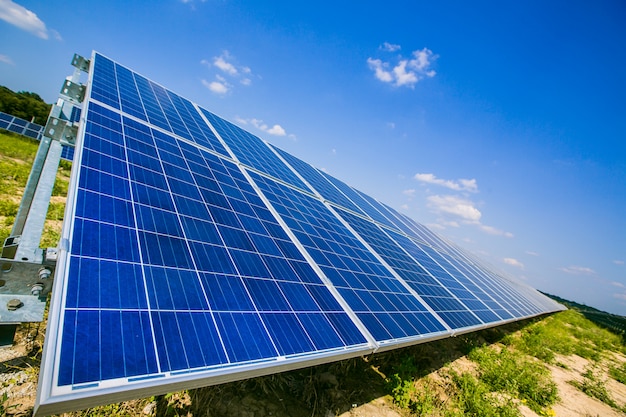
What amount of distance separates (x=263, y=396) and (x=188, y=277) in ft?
15.2

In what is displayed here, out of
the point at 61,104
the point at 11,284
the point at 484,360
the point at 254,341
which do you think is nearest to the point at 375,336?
the point at 254,341

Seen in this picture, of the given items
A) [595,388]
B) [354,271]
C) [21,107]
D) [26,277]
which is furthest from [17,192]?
[21,107]

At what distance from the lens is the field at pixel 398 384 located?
5859 mm

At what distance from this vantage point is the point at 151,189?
5152 mm

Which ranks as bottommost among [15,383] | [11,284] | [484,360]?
[15,383]

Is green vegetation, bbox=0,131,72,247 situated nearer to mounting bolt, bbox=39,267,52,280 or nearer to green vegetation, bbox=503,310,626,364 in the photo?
mounting bolt, bbox=39,267,52,280

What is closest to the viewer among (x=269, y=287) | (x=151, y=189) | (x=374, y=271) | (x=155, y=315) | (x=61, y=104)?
(x=155, y=315)

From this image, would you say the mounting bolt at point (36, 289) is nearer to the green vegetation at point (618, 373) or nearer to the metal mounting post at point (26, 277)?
the metal mounting post at point (26, 277)

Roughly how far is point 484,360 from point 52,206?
20.3 meters

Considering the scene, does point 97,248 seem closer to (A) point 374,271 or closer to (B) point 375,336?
(B) point 375,336

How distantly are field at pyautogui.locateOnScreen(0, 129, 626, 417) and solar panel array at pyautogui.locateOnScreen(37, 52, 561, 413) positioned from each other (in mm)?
2541

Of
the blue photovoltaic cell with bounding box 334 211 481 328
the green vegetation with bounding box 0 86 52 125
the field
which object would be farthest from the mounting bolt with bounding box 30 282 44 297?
the green vegetation with bounding box 0 86 52 125

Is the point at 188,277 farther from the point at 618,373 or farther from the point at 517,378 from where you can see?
the point at 618,373

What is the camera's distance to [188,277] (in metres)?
3.93
